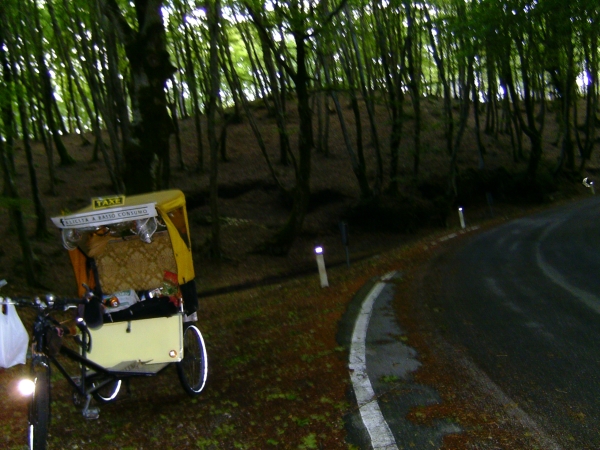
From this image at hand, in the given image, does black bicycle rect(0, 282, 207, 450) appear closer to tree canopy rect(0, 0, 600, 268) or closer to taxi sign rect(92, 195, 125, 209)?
taxi sign rect(92, 195, 125, 209)

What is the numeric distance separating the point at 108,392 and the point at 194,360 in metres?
1.01

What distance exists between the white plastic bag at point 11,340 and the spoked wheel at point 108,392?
0.92 m

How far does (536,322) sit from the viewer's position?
879 cm

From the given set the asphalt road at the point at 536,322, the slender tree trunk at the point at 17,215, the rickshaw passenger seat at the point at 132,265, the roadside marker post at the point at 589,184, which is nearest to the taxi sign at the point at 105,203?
the rickshaw passenger seat at the point at 132,265

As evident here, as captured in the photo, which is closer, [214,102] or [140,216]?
[140,216]

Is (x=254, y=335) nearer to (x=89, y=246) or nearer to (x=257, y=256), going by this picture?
(x=89, y=246)

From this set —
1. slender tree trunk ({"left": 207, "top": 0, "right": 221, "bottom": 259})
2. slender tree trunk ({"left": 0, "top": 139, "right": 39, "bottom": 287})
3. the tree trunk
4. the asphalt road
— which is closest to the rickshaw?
the asphalt road

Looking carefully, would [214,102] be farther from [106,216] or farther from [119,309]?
[119,309]

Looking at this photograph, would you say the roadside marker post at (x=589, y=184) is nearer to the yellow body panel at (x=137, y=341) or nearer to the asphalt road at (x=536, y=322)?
the asphalt road at (x=536, y=322)

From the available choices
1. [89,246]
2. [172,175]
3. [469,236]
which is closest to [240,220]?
[172,175]

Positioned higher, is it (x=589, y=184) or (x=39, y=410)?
(x=39, y=410)

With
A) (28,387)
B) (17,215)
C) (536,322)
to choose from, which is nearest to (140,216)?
(28,387)

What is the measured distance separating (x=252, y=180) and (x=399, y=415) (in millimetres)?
29912

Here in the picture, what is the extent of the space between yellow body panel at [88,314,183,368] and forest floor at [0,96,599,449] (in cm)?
45
